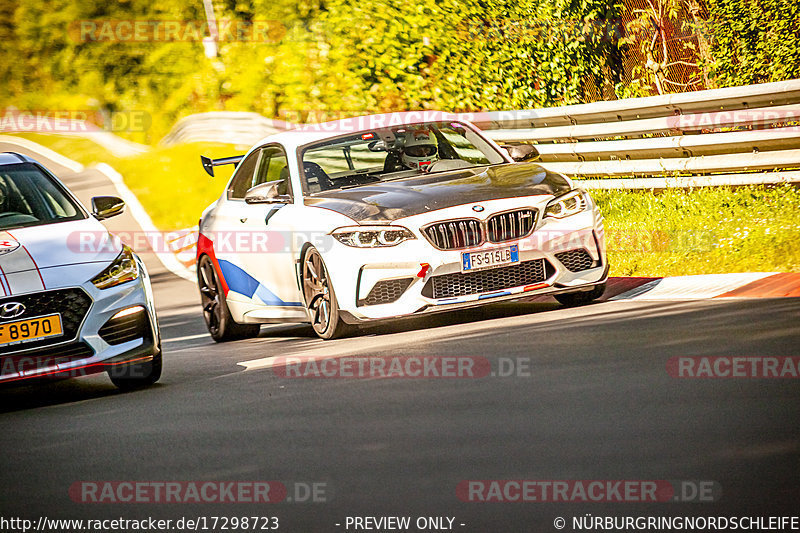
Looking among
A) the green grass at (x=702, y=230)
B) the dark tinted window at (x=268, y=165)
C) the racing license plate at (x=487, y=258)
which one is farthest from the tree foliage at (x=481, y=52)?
the racing license plate at (x=487, y=258)

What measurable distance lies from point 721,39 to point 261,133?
1460 cm

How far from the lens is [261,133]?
29578 mm

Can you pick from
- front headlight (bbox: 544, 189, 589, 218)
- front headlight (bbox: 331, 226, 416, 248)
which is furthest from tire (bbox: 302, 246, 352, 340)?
front headlight (bbox: 544, 189, 589, 218)

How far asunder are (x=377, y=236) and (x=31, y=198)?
253cm

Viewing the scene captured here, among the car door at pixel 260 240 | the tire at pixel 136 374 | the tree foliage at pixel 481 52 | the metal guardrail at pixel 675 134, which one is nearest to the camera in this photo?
the tire at pixel 136 374

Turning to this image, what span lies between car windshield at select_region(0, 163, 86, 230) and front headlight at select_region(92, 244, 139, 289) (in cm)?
73

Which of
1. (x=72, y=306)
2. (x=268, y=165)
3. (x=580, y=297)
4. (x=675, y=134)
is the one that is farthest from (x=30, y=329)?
(x=675, y=134)

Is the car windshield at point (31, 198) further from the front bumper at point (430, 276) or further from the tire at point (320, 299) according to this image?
the front bumper at point (430, 276)

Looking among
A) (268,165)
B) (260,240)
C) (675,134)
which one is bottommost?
(260,240)

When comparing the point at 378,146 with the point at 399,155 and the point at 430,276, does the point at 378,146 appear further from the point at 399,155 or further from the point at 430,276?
the point at 430,276

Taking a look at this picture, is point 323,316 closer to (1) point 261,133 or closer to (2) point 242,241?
(2) point 242,241

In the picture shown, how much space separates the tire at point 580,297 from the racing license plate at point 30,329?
4.01m

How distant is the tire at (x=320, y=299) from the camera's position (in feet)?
31.7

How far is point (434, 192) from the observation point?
9766mm
